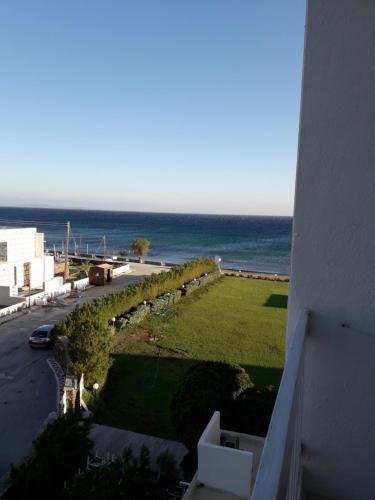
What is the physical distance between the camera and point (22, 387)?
949 cm

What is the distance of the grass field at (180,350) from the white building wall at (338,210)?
6.75 meters

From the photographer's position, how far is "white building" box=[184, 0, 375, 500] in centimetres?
178

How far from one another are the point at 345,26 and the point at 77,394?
8.14m

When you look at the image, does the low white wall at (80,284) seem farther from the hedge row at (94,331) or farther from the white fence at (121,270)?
the hedge row at (94,331)

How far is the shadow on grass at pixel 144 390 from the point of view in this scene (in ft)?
26.9

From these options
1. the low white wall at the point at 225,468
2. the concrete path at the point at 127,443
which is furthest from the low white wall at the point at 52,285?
the low white wall at the point at 225,468

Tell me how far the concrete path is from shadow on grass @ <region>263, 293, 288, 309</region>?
11.4 meters

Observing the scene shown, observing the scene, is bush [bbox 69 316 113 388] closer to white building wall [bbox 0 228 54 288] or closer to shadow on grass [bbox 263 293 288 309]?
white building wall [bbox 0 228 54 288]

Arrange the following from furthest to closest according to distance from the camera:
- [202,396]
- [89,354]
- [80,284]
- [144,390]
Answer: [80,284] → [144,390] → [89,354] → [202,396]

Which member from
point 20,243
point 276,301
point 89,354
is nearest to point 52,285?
point 20,243

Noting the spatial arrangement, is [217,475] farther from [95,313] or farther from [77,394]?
[95,313]

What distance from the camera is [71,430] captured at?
546cm

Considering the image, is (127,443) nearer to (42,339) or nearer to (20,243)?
(42,339)

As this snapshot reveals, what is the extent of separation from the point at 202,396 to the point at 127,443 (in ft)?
7.17
